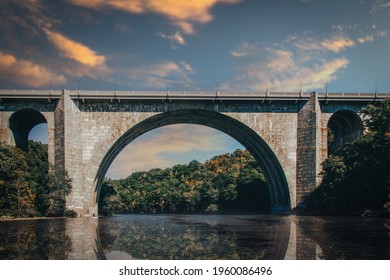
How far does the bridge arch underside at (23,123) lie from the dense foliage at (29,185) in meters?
3.36

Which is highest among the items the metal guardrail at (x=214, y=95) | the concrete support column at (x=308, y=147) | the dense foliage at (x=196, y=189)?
the metal guardrail at (x=214, y=95)

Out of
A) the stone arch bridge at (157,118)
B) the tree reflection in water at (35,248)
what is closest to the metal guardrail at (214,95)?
the stone arch bridge at (157,118)

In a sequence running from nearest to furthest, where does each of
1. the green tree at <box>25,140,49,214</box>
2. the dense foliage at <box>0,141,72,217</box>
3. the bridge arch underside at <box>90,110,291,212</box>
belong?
the dense foliage at <box>0,141,72,217</box> < the green tree at <box>25,140,49,214</box> < the bridge arch underside at <box>90,110,291,212</box>

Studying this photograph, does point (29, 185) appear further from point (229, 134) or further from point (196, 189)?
point (196, 189)

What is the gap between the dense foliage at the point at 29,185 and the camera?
39250mm

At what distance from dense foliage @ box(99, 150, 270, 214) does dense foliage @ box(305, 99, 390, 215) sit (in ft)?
84.9

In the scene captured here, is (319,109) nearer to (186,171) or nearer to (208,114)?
(208,114)

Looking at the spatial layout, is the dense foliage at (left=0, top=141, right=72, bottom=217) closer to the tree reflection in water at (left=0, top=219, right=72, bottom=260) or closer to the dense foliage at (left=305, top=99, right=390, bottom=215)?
the tree reflection in water at (left=0, top=219, right=72, bottom=260)

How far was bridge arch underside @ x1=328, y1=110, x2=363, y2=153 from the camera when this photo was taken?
4944 cm

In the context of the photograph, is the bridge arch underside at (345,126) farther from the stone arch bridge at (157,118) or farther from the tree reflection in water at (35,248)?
the tree reflection in water at (35,248)

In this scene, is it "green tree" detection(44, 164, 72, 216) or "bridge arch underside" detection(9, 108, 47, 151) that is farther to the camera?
"bridge arch underside" detection(9, 108, 47, 151)

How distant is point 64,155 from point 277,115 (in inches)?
974

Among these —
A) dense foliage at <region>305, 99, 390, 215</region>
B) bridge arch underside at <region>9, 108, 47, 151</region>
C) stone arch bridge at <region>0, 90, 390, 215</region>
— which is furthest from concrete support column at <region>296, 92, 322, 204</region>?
bridge arch underside at <region>9, 108, 47, 151</region>

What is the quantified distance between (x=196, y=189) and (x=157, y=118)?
40.9 meters
